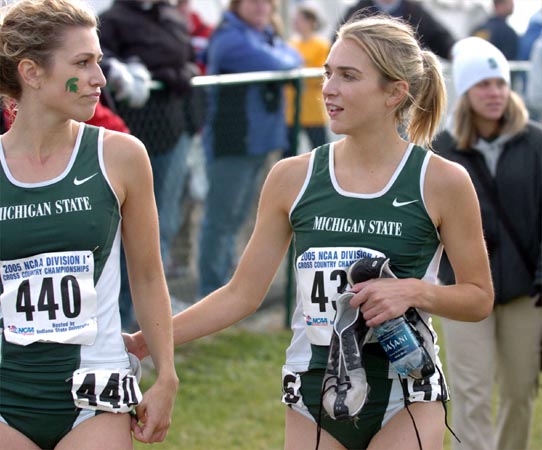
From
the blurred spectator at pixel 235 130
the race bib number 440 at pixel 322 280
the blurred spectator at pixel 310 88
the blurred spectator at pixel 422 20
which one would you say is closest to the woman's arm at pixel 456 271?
the race bib number 440 at pixel 322 280

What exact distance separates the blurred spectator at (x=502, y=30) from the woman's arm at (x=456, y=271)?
912cm

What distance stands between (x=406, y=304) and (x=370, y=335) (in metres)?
0.16

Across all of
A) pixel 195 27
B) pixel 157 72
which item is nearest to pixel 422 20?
pixel 157 72

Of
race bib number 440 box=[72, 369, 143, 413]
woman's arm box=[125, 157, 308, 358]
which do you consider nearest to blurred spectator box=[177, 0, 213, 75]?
woman's arm box=[125, 157, 308, 358]

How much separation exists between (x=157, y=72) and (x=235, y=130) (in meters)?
1.15

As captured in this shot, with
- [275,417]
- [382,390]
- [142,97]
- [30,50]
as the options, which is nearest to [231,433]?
[275,417]

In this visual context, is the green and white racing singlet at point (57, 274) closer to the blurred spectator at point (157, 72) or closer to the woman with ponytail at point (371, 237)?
the woman with ponytail at point (371, 237)

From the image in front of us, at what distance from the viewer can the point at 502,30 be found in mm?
12352

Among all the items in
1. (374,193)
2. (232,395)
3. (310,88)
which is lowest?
(232,395)

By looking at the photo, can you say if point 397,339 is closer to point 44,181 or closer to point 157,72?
point 44,181

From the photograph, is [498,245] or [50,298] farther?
[498,245]

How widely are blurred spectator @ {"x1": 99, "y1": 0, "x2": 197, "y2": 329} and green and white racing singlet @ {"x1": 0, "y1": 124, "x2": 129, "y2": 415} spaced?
3440mm

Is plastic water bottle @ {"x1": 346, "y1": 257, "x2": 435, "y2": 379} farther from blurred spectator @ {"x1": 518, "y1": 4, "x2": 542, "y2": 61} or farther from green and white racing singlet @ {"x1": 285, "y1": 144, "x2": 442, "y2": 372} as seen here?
blurred spectator @ {"x1": 518, "y1": 4, "x2": 542, "y2": 61}

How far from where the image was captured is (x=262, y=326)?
8.63 m
